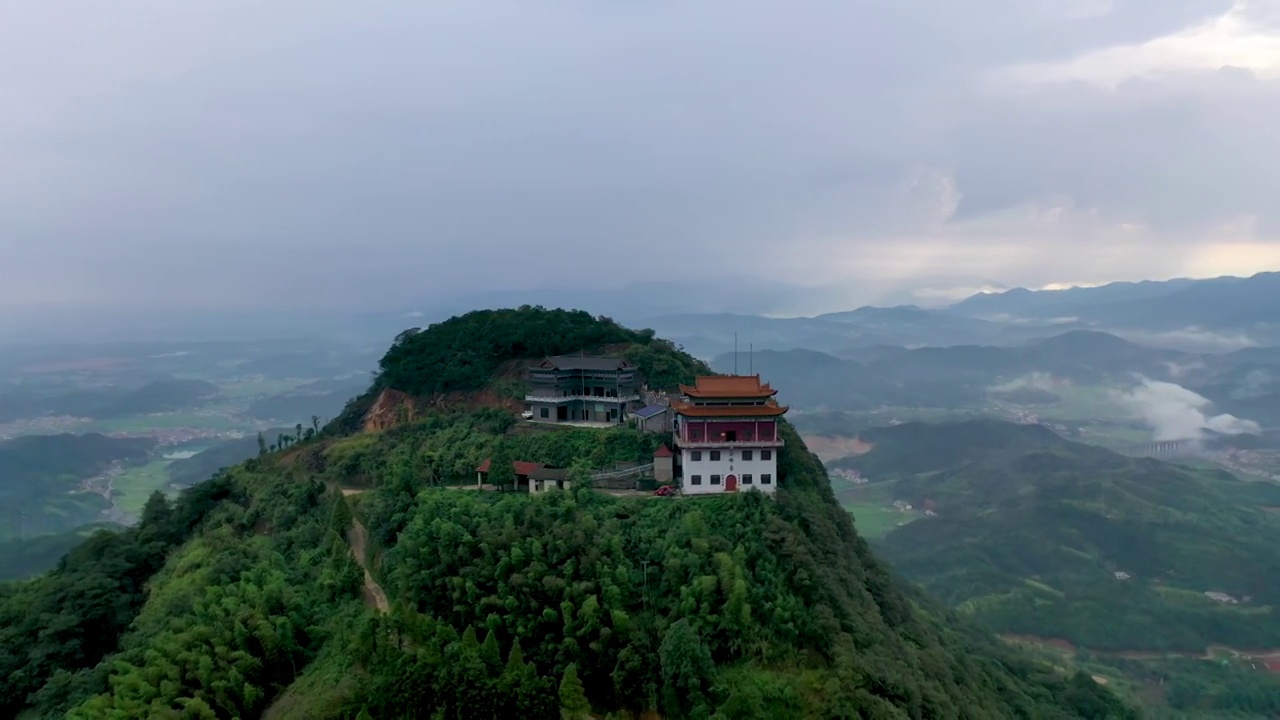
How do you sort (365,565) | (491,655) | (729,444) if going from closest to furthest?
(491,655) → (365,565) → (729,444)

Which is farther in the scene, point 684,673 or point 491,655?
point 491,655

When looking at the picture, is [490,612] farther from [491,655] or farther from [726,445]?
[726,445]

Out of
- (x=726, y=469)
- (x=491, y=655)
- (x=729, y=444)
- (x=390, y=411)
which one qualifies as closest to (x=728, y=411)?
(x=729, y=444)

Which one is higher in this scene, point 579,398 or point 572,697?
point 579,398

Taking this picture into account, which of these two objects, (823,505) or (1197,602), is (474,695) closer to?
(823,505)

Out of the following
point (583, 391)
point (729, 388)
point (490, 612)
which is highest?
point (729, 388)

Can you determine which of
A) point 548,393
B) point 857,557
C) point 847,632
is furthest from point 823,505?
point 548,393
